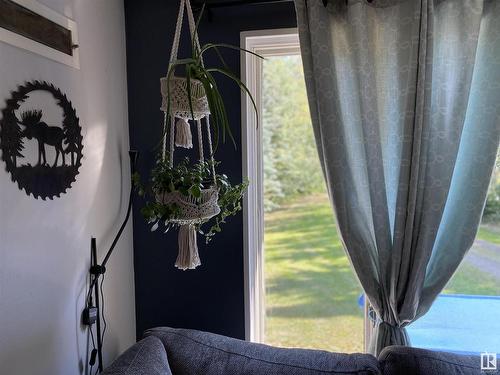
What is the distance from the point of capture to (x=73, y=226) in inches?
59.1

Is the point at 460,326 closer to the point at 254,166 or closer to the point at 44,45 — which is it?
the point at 254,166

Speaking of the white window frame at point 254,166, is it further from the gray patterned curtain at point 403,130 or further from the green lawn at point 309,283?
the gray patterned curtain at point 403,130

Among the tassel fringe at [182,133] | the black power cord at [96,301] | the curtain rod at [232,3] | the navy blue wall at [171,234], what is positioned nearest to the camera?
the tassel fringe at [182,133]

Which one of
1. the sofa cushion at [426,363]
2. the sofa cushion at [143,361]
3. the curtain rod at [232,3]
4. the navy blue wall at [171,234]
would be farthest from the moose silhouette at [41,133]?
the sofa cushion at [426,363]

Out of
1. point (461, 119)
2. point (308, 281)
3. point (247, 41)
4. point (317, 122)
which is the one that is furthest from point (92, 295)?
point (461, 119)

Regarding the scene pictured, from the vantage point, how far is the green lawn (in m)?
1.91

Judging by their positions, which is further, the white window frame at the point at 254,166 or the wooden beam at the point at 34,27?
the white window frame at the point at 254,166

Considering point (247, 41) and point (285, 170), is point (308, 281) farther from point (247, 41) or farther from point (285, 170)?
point (247, 41)

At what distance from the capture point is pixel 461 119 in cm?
151

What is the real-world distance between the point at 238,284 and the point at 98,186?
2.62ft

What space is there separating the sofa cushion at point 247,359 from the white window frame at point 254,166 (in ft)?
1.43

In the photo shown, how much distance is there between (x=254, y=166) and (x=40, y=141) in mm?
932

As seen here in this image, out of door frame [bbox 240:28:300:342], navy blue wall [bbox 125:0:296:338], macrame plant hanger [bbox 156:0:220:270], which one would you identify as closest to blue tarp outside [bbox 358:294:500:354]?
door frame [bbox 240:28:300:342]

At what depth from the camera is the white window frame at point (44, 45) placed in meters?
1.21
